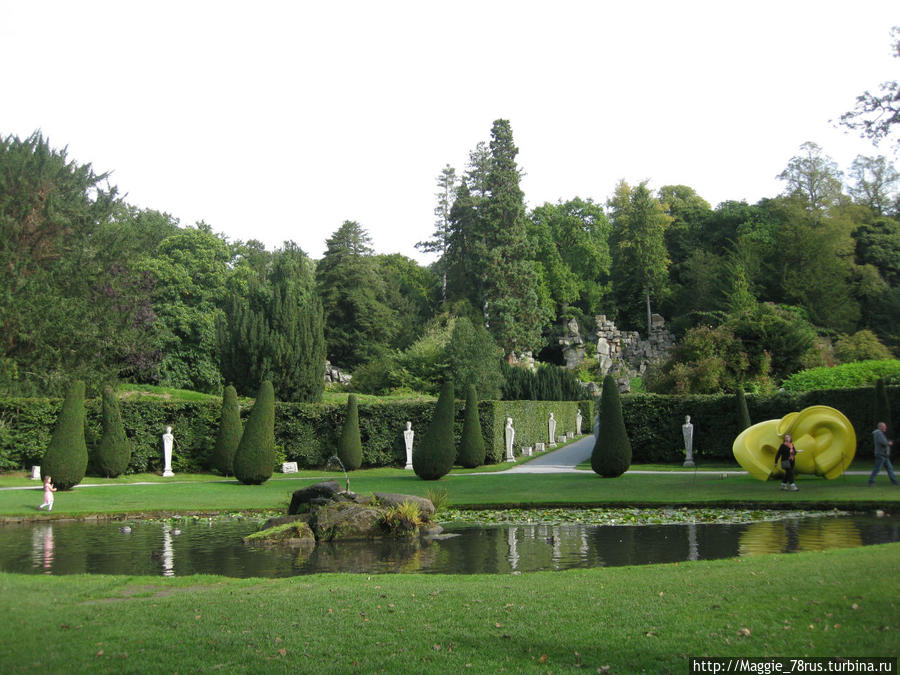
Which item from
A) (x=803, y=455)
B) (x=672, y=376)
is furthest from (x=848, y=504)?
(x=672, y=376)

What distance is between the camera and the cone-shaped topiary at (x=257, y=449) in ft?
83.0

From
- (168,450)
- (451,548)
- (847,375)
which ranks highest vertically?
(847,375)

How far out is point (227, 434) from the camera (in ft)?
94.4

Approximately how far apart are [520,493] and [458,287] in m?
43.9

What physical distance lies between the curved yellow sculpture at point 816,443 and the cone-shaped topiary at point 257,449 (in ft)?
52.5

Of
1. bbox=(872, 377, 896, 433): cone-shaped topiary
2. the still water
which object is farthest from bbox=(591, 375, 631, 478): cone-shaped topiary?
the still water

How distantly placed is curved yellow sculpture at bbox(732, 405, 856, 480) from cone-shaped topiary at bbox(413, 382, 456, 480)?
9.65 metres

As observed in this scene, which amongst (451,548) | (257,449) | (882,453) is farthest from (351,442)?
(882,453)

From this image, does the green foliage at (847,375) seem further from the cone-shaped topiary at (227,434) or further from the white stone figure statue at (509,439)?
the cone-shaped topiary at (227,434)

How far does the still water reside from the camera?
11.0m

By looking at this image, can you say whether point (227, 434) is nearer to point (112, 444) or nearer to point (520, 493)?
point (112, 444)

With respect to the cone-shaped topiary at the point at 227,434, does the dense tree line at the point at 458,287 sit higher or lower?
higher

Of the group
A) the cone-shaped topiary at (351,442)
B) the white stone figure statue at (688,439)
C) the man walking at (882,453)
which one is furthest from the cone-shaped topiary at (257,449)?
the man walking at (882,453)

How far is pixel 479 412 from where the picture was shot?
3112 cm
